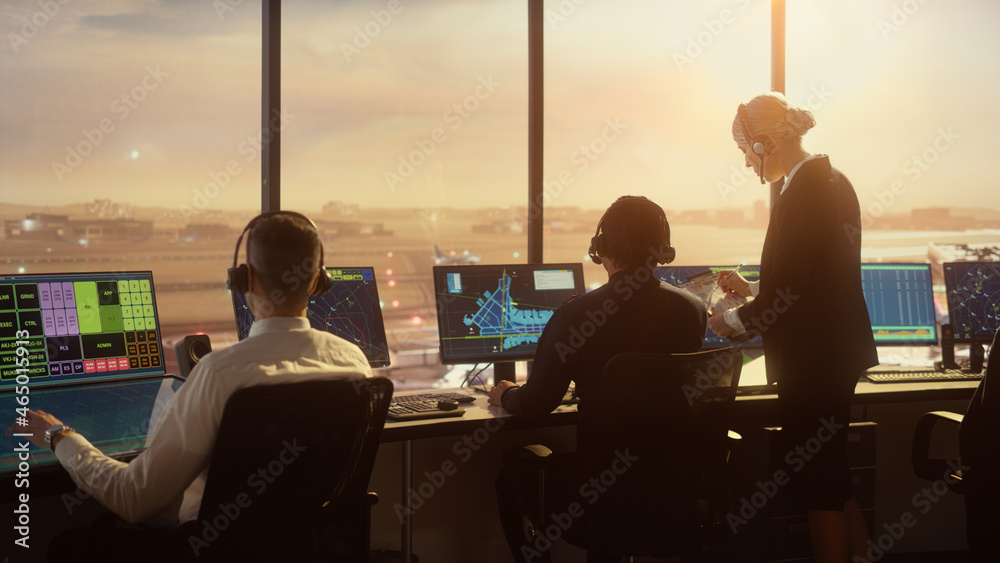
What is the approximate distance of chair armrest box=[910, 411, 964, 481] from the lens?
2.55 m

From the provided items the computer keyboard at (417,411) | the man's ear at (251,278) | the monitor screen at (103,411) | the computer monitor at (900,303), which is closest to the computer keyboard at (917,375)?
the computer monitor at (900,303)

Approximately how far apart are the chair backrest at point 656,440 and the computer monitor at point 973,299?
6.58 feet

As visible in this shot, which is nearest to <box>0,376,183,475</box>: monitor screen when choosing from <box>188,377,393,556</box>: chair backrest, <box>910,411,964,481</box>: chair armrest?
<box>188,377,393,556</box>: chair backrest

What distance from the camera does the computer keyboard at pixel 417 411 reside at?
235 centimetres

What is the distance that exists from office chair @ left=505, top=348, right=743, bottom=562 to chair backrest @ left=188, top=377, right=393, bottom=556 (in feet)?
2.29

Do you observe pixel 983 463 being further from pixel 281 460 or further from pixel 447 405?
pixel 281 460

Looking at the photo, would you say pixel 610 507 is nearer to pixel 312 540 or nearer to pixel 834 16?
pixel 312 540

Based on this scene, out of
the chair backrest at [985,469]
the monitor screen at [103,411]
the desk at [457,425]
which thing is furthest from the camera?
the desk at [457,425]

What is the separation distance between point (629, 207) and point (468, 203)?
1.83m

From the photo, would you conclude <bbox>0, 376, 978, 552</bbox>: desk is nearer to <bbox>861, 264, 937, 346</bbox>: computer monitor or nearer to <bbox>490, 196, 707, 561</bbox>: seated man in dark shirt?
<bbox>490, 196, 707, 561</bbox>: seated man in dark shirt

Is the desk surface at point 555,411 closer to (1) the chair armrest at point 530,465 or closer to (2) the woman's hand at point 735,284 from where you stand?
(1) the chair armrest at point 530,465

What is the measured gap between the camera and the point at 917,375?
3.12 metres

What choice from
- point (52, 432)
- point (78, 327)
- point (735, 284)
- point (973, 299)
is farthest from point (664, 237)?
point (973, 299)

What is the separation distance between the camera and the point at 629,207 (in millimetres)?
2139
